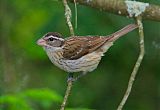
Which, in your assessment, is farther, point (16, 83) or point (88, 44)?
point (16, 83)

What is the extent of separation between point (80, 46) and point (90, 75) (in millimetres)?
2548

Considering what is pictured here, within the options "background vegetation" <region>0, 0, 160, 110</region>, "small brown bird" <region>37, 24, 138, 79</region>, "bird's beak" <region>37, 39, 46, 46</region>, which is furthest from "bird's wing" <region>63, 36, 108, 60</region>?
"background vegetation" <region>0, 0, 160, 110</region>

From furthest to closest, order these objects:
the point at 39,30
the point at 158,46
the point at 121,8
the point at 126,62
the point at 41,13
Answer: the point at 41,13 < the point at 126,62 < the point at 39,30 < the point at 158,46 < the point at 121,8

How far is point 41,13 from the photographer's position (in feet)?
30.6

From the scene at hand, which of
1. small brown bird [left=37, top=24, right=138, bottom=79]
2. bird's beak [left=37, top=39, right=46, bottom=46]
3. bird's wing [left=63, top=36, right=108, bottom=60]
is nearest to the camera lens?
bird's beak [left=37, top=39, right=46, bottom=46]

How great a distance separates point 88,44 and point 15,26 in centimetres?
287

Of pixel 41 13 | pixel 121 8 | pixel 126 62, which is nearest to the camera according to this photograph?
pixel 121 8

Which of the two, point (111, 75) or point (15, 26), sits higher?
point (15, 26)

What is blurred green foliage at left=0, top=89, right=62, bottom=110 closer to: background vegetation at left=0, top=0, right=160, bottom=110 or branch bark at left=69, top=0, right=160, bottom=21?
background vegetation at left=0, top=0, right=160, bottom=110

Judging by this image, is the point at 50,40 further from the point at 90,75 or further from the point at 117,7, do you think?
the point at 90,75

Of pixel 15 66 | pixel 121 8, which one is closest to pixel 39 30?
pixel 15 66

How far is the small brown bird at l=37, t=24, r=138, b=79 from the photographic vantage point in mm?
6480

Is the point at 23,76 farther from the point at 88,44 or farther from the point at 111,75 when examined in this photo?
the point at 88,44

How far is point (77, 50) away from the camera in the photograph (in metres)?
6.72
